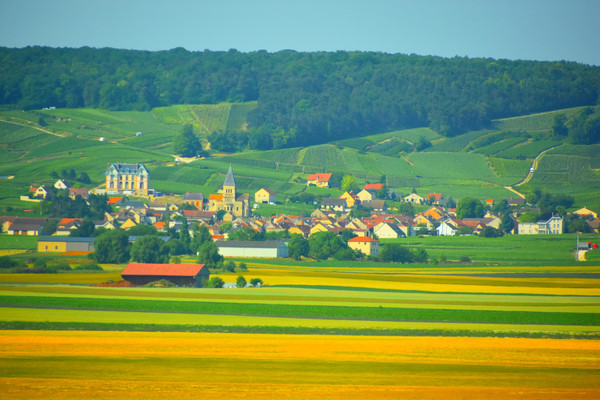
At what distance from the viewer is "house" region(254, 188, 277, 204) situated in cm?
16212

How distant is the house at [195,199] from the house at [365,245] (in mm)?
49570

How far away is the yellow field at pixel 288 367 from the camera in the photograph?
95.6 feet

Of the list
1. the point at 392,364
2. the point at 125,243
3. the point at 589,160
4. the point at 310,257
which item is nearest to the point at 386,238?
the point at 310,257

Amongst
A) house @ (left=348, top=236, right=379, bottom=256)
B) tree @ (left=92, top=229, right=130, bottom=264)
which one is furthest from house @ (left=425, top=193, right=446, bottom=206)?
tree @ (left=92, top=229, right=130, bottom=264)

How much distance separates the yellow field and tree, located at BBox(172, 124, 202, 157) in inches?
6000

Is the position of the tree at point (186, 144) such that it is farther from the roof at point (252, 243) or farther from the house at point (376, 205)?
the roof at point (252, 243)

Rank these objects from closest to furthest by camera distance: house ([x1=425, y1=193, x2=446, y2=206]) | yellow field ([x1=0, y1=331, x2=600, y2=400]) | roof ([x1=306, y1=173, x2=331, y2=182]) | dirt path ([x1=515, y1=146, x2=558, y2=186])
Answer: yellow field ([x1=0, y1=331, x2=600, y2=400])
house ([x1=425, y1=193, x2=446, y2=206])
dirt path ([x1=515, y1=146, x2=558, y2=186])
roof ([x1=306, y1=173, x2=331, y2=182])

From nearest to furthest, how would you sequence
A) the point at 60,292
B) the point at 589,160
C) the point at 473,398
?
the point at 473,398, the point at 60,292, the point at 589,160

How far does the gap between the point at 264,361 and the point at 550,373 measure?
35.3ft

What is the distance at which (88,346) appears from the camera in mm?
36375

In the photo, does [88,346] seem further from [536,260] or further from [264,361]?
[536,260]

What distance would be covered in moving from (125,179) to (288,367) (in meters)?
134

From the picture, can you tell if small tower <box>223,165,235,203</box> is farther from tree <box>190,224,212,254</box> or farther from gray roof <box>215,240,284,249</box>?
gray roof <box>215,240,284,249</box>

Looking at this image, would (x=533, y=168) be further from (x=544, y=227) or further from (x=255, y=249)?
(x=255, y=249)
